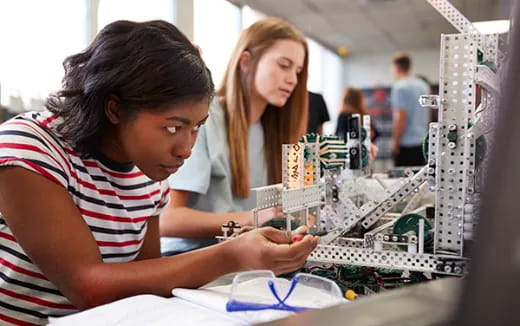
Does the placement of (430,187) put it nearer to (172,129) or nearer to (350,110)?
(172,129)

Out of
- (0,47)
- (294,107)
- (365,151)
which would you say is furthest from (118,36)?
(0,47)

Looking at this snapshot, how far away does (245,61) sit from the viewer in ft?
4.22

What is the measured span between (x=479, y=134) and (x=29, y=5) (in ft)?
4.01

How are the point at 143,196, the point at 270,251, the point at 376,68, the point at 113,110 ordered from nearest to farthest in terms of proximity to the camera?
the point at 270,251 < the point at 113,110 < the point at 143,196 < the point at 376,68

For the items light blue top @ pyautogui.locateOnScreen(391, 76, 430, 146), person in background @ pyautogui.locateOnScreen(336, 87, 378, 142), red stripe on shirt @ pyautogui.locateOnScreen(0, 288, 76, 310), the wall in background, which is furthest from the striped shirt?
the wall in background

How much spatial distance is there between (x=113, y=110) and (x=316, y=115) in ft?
2.12

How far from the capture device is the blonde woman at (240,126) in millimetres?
1255

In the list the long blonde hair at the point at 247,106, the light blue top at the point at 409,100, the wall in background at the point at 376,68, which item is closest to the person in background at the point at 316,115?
the long blonde hair at the point at 247,106

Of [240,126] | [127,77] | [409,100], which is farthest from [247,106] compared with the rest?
[409,100]

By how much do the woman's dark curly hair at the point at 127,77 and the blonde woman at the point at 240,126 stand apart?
355 millimetres

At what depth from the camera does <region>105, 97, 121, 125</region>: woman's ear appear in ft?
2.91

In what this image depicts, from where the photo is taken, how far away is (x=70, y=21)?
125 centimetres

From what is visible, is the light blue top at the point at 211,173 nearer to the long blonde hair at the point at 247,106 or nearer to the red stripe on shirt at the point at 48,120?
the long blonde hair at the point at 247,106

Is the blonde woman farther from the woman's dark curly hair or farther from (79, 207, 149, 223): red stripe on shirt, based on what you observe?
the woman's dark curly hair
